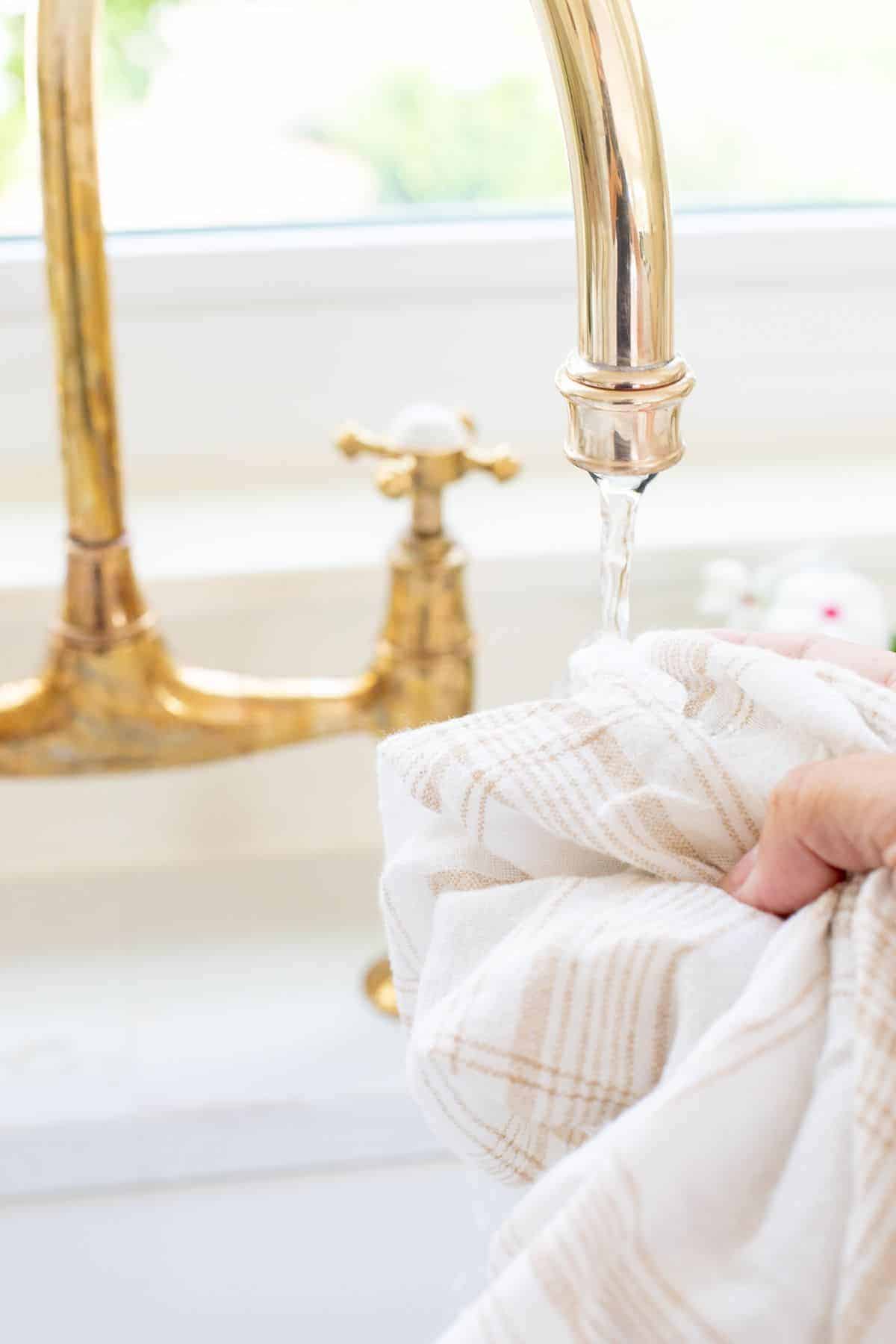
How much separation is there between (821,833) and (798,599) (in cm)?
46

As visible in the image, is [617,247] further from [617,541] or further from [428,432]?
[428,432]

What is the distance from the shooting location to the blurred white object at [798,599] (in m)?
0.71

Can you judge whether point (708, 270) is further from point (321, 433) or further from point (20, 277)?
point (20, 277)

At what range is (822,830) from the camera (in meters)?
0.27

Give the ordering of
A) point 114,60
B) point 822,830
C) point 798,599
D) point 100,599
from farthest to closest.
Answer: point 114,60 → point 798,599 → point 100,599 → point 822,830

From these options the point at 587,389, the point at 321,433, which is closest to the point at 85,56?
the point at 587,389

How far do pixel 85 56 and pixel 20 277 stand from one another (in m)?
0.31

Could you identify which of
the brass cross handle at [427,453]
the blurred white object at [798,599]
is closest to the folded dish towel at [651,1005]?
the brass cross handle at [427,453]

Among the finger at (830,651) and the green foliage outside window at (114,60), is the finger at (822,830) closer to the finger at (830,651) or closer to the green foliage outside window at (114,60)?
the finger at (830,651)

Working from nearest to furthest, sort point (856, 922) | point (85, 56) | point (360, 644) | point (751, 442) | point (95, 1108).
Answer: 1. point (856, 922)
2. point (85, 56)
3. point (95, 1108)
4. point (360, 644)
5. point (751, 442)

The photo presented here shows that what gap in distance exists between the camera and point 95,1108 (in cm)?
62

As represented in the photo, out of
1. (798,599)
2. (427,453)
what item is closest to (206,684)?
(427,453)

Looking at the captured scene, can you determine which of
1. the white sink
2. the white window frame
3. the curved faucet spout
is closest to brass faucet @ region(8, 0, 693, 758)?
the curved faucet spout

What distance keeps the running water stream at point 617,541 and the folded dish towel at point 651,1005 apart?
0.02 metres
